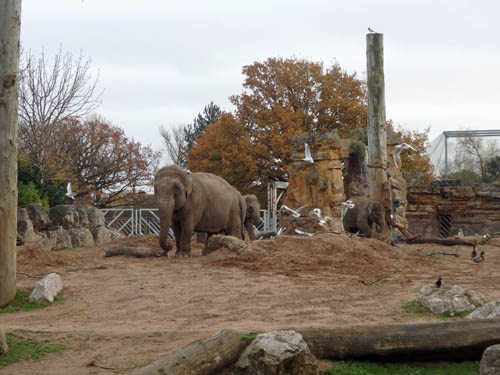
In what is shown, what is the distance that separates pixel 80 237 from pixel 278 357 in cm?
1549

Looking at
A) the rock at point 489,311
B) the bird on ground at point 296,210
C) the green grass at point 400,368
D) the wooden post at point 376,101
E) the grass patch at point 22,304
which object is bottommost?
the green grass at point 400,368

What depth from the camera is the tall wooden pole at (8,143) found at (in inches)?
346

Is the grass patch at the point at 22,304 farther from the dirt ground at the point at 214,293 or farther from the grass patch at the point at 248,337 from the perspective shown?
the grass patch at the point at 248,337

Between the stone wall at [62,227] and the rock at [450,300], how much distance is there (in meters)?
11.4

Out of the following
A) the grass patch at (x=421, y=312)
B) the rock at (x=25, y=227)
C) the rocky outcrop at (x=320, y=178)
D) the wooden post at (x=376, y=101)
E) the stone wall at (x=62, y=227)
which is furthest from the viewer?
the rocky outcrop at (x=320, y=178)

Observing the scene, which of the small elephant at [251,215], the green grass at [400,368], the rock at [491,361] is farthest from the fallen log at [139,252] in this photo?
the rock at [491,361]

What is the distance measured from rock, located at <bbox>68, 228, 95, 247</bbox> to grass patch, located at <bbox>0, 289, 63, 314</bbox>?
1036 cm

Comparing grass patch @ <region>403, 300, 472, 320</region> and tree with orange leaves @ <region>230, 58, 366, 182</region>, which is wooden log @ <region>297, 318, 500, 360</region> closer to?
grass patch @ <region>403, 300, 472, 320</region>

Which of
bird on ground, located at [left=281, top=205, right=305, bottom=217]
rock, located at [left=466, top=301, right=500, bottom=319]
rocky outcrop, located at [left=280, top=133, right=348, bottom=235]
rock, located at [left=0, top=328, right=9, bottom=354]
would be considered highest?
rocky outcrop, located at [left=280, top=133, right=348, bottom=235]

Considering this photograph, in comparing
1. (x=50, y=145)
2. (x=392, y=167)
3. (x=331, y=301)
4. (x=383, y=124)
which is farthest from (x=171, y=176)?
(x=50, y=145)

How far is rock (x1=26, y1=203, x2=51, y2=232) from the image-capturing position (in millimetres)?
18044

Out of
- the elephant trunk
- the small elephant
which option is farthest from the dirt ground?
the small elephant

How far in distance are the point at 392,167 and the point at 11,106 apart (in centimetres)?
1601

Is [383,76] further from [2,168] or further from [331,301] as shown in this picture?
[2,168]
